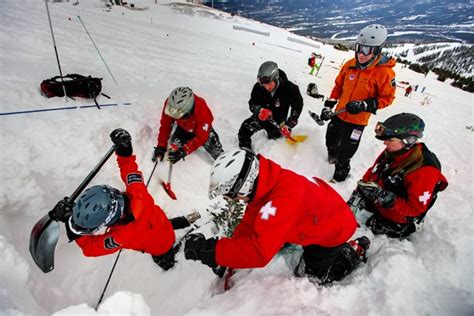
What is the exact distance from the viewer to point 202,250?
92.4 inches

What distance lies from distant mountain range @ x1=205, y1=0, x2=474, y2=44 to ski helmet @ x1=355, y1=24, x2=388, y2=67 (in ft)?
411

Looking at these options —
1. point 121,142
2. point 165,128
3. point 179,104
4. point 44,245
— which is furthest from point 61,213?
point 165,128

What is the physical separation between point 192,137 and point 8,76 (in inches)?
140

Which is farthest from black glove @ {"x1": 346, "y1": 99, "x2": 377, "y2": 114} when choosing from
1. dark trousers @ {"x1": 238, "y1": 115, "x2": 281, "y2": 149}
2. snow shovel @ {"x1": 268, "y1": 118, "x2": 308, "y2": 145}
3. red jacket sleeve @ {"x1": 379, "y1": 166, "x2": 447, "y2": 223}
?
dark trousers @ {"x1": 238, "y1": 115, "x2": 281, "y2": 149}

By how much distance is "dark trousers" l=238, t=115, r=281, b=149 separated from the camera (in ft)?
17.7

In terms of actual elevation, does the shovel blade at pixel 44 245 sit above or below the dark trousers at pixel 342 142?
below

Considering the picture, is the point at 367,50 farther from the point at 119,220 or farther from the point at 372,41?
the point at 119,220

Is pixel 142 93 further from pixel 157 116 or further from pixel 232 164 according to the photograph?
pixel 232 164

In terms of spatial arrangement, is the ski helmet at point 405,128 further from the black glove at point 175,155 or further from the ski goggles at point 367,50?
the black glove at point 175,155

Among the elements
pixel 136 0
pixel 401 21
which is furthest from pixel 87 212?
pixel 401 21

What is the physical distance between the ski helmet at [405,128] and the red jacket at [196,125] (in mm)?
2925

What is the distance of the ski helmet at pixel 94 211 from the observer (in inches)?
94.9

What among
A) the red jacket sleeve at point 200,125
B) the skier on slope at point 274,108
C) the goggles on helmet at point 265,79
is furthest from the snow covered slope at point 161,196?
the goggles on helmet at point 265,79

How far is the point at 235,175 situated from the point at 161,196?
9.47 ft
